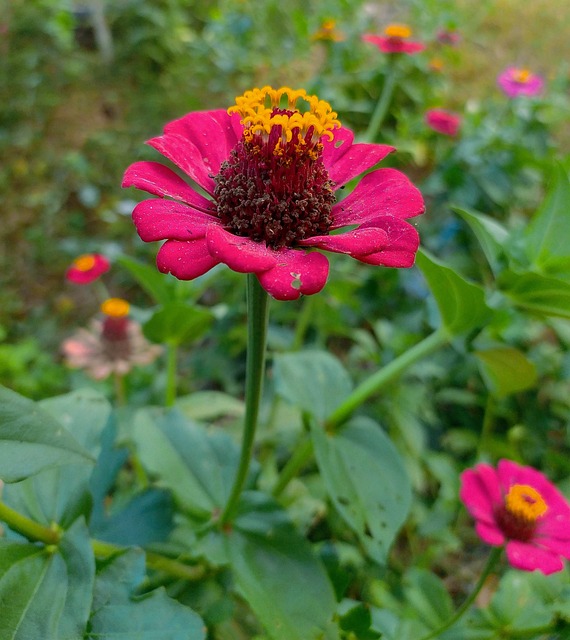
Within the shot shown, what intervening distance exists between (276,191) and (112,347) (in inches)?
33.6

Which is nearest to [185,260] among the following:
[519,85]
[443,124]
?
[443,124]

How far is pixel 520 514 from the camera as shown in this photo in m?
0.76

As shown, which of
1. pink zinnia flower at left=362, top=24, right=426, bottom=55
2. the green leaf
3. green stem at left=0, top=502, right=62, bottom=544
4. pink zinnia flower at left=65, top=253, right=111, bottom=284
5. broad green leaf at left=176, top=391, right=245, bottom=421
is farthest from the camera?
pink zinnia flower at left=362, top=24, right=426, bottom=55

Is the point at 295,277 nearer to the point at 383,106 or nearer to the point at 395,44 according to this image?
the point at 383,106

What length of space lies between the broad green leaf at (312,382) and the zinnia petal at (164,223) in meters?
0.40

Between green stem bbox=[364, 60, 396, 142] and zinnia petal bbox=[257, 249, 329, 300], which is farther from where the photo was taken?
green stem bbox=[364, 60, 396, 142]

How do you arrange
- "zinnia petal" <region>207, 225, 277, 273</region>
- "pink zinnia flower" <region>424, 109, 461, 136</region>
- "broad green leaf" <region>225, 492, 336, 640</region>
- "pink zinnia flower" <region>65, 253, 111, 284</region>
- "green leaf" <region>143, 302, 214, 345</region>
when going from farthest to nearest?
"pink zinnia flower" <region>424, 109, 461, 136</region>
"pink zinnia flower" <region>65, 253, 111, 284</region>
"green leaf" <region>143, 302, 214, 345</region>
"broad green leaf" <region>225, 492, 336, 640</region>
"zinnia petal" <region>207, 225, 277, 273</region>

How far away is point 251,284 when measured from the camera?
0.53 m

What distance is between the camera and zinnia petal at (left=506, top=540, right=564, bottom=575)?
660mm

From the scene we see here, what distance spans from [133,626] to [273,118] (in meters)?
0.52

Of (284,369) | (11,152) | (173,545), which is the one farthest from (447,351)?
(11,152)

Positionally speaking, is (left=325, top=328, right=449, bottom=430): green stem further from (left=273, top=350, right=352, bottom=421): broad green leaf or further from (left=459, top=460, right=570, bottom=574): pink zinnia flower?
(left=459, top=460, right=570, bottom=574): pink zinnia flower

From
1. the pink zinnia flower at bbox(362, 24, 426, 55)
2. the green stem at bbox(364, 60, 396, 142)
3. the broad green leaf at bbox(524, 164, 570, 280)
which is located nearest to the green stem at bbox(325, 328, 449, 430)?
the broad green leaf at bbox(524, 164, 570, 280)

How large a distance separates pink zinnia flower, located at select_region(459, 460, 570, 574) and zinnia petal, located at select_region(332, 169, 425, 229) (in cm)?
45
